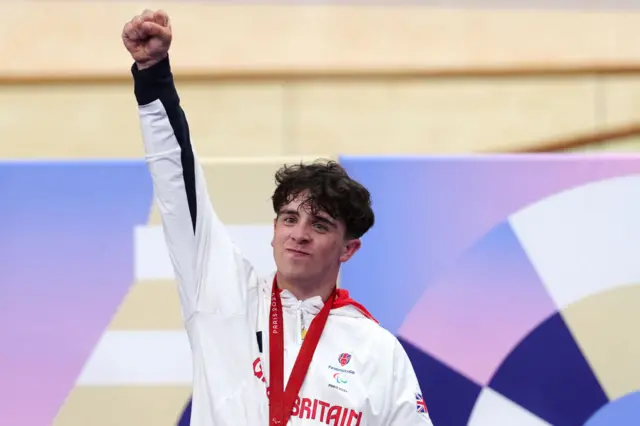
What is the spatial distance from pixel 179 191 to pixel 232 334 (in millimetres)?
326

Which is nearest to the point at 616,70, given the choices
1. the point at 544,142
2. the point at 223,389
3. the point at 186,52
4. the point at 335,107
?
the point at 544,142

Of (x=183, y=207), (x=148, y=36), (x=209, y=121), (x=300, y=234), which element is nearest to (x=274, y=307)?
(x=300, y=234)

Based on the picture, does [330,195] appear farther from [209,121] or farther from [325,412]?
[209,121]

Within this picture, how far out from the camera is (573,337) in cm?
258

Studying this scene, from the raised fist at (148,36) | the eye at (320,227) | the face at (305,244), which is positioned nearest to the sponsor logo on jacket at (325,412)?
the face at (305,244)

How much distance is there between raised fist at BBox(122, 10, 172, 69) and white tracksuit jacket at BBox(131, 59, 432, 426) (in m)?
0.03

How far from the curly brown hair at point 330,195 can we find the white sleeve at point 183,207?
191mm

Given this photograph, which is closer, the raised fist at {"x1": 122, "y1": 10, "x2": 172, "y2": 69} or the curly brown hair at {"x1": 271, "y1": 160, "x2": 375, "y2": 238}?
the raised fist at {"x1": 122, "y1": 10, "x2": 172, "y2": 69}

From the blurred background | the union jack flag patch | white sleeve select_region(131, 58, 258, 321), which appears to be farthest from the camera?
the blurred background

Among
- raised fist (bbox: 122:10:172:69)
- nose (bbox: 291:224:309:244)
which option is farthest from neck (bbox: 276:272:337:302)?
raised fist (bbox: 122:10:172:69)

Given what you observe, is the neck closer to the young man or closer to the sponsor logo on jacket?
the young man

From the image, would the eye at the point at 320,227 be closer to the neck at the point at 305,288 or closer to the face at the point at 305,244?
the face at the point at 305,244

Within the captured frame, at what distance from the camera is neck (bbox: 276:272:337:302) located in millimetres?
1870

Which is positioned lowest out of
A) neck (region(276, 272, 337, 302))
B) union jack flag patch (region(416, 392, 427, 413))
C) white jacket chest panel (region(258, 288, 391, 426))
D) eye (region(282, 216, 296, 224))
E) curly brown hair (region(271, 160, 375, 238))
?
union jack flag patch (region(416, 392, 427, 413))
